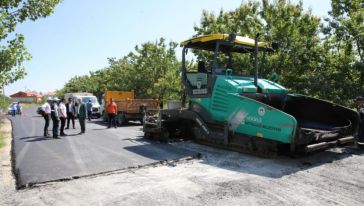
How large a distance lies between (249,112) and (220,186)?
107 inches

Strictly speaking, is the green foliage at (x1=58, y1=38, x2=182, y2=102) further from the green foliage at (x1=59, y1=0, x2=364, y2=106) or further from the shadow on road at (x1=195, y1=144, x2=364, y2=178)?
the shadow on road at (x1=195, y1=144, x2=364, y2=178)

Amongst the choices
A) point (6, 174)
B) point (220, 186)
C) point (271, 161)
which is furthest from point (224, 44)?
point (6, 174)

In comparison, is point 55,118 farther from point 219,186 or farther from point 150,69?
A: point 150,69

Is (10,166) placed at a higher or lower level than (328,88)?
lower

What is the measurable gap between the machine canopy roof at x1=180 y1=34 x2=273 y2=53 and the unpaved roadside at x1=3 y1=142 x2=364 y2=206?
3311mm

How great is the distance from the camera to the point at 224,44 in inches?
365

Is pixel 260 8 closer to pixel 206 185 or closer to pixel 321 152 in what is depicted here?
pixel 321 152

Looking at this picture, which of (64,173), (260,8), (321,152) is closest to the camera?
(64,173)

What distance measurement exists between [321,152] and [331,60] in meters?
6.63

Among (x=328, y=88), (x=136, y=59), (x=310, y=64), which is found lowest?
(x=328, y=88)

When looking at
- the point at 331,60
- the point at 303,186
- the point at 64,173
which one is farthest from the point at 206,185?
the point at 331,60

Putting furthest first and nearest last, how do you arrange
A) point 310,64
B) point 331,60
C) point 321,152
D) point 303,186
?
point 310,64
point 331,60
point 321,152
point 303,186

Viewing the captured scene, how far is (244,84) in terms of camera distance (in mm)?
8914

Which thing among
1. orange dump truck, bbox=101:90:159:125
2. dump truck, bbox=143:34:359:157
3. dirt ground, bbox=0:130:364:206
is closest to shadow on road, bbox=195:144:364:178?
dirt ground, bbox=0:130:364:206
